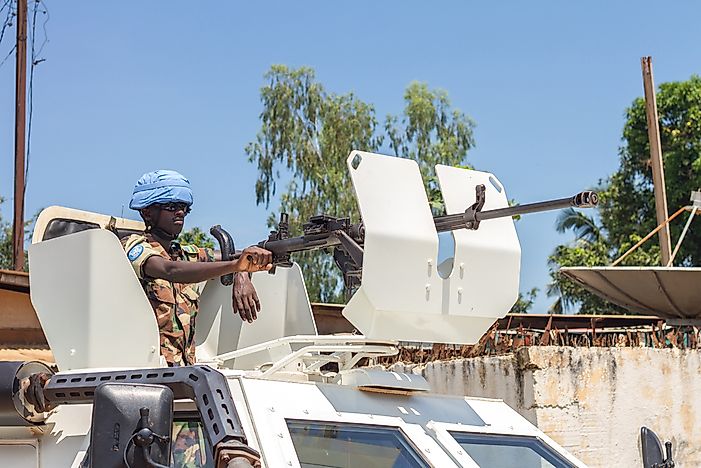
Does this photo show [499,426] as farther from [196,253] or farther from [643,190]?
[643,190]

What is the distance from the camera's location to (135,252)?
461cm

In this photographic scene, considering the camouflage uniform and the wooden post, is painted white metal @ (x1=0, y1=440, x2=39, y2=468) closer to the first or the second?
the camouflage uniform

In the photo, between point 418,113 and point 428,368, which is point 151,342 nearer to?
point 428,368

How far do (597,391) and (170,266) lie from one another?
6.38 m

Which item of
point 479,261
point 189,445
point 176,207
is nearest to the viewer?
point 189,445

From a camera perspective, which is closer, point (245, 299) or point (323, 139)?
point (245, 299)

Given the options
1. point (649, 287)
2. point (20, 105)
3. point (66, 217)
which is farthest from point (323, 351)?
point (20, 105)

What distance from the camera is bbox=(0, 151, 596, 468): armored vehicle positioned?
357cm

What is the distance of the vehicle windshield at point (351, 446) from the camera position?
143 inches

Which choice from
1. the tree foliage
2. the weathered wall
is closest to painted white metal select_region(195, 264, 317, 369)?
the weathered wall

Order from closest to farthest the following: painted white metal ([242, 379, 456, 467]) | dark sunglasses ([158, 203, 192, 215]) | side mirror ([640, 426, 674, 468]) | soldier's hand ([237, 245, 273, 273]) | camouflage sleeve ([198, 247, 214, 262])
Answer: painted white metal ([242, 379, 456, 467])
side mirror ([640, 426, 674, 468])
soldier's hand ([237, 245, 273, 273])
dark sunglasses ([158, 203, 192, 215])
camouflage sleeve ([198, 247, 214, 262])

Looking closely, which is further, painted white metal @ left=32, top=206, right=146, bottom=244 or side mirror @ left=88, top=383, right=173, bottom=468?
painted white metal @ left=32, top=206, right=146, bottom=244

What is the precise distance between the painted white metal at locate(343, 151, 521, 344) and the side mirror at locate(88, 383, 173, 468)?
4.01 feet

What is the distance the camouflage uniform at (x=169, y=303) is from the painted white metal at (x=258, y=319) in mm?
360
